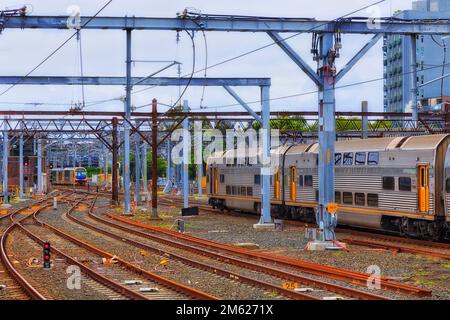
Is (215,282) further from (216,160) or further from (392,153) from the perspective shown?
(216,160)

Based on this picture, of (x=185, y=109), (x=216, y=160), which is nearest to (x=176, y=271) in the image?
(x=216, y=160)

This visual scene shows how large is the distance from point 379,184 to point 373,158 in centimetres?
127

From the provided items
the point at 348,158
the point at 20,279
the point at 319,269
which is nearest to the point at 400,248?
the point at 319,269

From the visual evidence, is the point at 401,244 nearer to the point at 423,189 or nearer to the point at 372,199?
the point at 423,189

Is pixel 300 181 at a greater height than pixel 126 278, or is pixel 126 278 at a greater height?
pixel 300 181

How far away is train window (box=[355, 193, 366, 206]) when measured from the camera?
3028 cm

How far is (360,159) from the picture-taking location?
102 ft

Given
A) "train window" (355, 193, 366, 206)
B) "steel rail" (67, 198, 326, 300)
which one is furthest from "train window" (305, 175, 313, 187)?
"steel rail" (67, 198, 326, 300)

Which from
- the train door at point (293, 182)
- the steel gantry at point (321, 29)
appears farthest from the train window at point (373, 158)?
the train door at point (293, 182)

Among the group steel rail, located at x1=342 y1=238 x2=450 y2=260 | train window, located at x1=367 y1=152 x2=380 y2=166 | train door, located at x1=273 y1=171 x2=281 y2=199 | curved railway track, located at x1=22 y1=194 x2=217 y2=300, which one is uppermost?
train window, located at x1=367 y1=152 x2=380 y2=166

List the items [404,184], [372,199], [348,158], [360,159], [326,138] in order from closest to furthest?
[326,138] < [404,184] < [372,199] < [360,159] < [348,158]

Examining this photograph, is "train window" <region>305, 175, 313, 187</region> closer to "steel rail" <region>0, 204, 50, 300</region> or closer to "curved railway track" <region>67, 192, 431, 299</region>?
"curved railway track" <region>67, 192, 431, 299</region>

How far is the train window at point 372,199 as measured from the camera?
29.4 m
